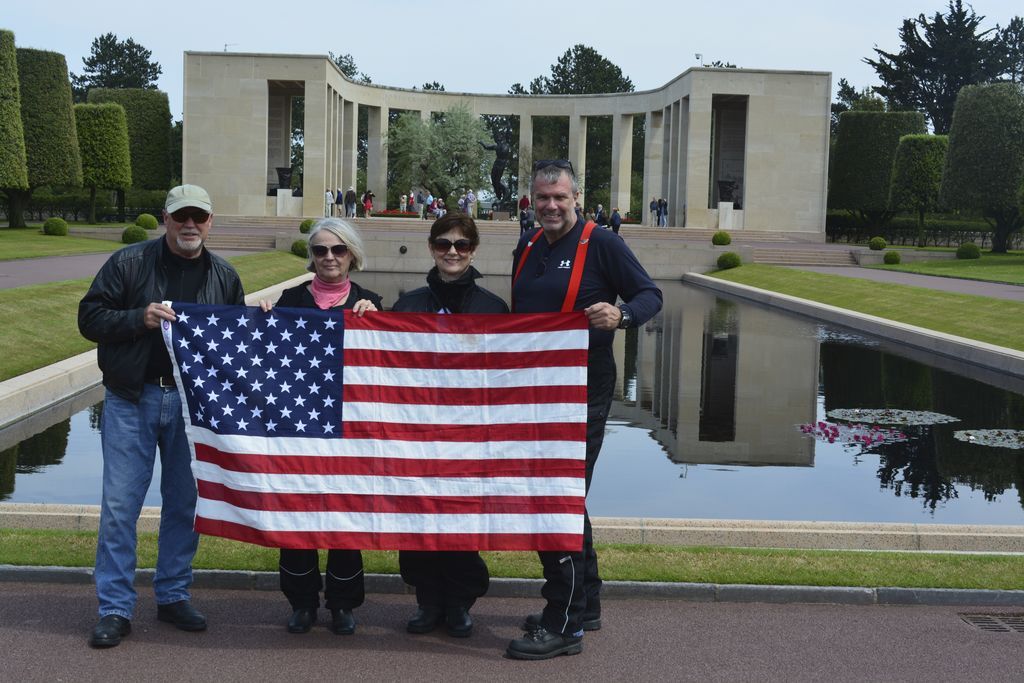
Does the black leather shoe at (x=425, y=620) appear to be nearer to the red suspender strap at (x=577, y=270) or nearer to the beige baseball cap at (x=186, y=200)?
the red suspender strap at (x=577, y=270)

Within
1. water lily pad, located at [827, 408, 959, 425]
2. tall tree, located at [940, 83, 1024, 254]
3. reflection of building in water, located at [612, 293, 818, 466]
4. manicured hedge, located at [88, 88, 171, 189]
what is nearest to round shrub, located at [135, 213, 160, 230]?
manicured hedge, located at [88, 88, 171, 189]

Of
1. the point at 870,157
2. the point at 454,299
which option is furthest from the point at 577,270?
the point at 870,157

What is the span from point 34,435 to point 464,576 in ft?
20.4

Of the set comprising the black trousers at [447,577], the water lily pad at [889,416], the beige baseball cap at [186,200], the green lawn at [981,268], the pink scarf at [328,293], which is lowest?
the water lily pad at [889,416]

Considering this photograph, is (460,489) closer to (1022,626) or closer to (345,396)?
(345,396)

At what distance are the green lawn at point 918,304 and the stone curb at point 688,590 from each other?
479 inches

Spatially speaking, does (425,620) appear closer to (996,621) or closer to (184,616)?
(184,616)

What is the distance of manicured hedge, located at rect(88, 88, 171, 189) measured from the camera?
191ft

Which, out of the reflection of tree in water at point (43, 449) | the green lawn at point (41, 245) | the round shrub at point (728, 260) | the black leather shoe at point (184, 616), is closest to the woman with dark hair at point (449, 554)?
the black leather shoe at point (184, 616)

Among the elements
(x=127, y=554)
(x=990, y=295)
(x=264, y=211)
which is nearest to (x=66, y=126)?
(x=264, y=211)

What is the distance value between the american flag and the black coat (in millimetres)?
164

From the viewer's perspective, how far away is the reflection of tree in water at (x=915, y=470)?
8.32 m

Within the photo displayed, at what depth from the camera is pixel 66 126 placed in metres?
43.8

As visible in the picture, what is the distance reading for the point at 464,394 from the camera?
491cm
